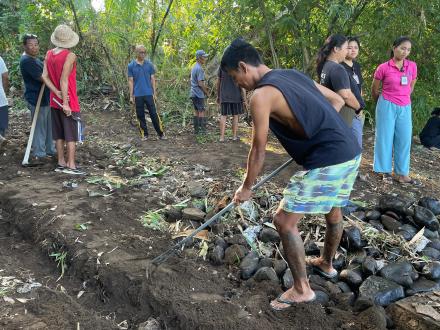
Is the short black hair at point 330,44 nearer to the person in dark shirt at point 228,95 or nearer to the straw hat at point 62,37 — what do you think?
the person in dark shirt at point 228,95

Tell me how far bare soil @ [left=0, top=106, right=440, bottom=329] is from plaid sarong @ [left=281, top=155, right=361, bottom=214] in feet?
2.49

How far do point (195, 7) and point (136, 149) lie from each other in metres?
4.05

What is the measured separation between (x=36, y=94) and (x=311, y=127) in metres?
4.56

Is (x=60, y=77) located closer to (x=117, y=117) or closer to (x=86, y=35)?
(x=117, y=117)

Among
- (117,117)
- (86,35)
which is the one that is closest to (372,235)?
(117,117)

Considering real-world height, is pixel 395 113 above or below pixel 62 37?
below

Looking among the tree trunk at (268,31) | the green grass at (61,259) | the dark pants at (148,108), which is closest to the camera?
the green grass at (61,259)

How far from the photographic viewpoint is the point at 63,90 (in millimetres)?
5387

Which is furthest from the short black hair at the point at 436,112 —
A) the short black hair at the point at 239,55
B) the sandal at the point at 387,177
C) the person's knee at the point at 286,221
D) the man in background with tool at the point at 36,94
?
the man in background with tool at the point at 36,94

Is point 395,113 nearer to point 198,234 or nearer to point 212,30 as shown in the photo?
point 198,234

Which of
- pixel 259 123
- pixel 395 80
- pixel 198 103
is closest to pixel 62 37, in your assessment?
pixel 198 103

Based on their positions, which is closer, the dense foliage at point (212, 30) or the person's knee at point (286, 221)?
the person's knee at point (286, 221)

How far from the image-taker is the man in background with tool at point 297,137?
272 centimetres

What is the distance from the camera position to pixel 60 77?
545 centimetres
